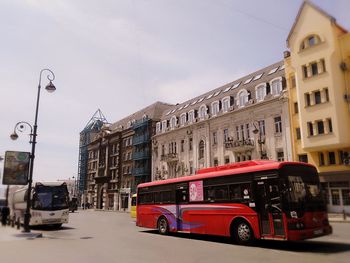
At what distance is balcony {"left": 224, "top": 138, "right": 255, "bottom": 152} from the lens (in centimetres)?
3497

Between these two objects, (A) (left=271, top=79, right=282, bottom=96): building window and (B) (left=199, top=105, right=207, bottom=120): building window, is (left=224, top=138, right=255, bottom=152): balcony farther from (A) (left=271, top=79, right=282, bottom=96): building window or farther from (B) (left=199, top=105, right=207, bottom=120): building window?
(B) (left=199, top=105, right=207, bottom=120): building window

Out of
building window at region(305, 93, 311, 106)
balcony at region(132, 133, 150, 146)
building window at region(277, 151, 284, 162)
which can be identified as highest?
balcony at region(132, 133, 150, 146)

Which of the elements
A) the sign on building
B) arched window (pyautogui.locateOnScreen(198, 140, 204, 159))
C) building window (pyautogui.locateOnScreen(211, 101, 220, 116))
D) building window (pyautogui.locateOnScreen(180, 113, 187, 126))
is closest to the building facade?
building window (pyautogui.locateOnScreen(180, 113, 187, 126))

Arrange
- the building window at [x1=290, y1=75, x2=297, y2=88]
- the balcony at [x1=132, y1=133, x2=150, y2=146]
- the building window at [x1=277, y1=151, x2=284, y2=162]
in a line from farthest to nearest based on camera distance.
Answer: the balcony at [x1=132, y1=133, x2=150, y2=146] → the building window at [x1=277, y1=151, x2=284, y2=162] → the building window at [x1=290, y1=75, x2=297, y2=88]

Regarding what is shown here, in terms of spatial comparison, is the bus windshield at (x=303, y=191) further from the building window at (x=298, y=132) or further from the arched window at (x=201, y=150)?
the arched window at (x=201, y=150)

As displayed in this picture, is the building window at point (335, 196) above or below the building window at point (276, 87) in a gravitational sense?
below

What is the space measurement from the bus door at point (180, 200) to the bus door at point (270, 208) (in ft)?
15.6

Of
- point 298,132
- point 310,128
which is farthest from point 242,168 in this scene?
→ point 298,132

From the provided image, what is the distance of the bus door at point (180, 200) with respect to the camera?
16.5 m

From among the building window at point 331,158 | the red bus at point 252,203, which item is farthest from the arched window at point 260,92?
the red bus at point 252,203

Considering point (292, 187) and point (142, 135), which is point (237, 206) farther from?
point (142, 135)

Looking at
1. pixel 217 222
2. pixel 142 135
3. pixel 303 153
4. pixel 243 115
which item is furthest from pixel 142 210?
pixel 142 135

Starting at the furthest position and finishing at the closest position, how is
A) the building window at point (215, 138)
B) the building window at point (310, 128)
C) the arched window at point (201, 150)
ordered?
the arched window at point (201, 150), the building window at point (215, 138), the building window at point (310, 128)

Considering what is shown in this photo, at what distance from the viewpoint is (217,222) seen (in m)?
14.2
